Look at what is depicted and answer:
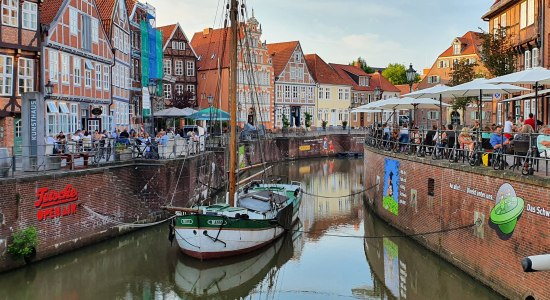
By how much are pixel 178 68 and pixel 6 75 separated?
3680 cm

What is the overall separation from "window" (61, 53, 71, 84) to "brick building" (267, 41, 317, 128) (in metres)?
43.1

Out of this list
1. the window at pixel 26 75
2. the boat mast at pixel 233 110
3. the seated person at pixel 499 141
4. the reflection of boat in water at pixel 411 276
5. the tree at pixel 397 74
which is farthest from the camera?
the tree at pixel 397 74

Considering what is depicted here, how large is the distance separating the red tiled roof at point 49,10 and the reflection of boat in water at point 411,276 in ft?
59.9

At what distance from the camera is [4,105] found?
24.2 m

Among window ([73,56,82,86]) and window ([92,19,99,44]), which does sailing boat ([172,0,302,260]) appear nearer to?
window ([73,56,82,86])

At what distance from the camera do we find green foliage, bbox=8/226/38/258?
16766mm

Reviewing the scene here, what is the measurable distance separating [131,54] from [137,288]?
95.9ft

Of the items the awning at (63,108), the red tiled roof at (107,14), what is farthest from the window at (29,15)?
the red tiled roof at (107,14)

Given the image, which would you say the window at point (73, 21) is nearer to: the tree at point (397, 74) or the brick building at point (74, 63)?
the brick building at point (74, 63)

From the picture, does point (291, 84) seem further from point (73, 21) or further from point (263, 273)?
point (263, 273)

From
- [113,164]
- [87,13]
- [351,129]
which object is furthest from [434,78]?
[113,164]

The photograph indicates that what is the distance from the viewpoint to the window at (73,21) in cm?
2931

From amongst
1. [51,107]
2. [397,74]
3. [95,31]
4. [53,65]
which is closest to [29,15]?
[53,65]

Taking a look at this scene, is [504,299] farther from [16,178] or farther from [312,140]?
[312,140]
